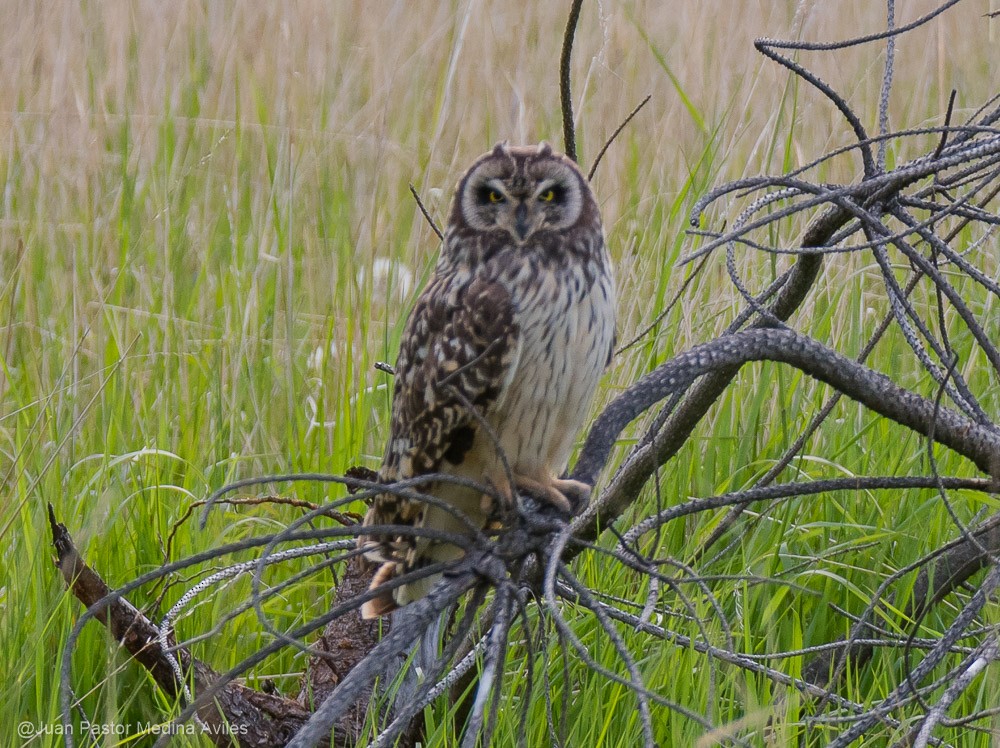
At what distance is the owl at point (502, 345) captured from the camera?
2.34 metres

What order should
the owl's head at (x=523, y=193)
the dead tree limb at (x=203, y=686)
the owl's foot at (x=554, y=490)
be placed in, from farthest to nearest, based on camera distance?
the owl's head at (x=523, y=193) → the owl's foot at (x=554, y=490) → the dead tree limb at (x=203, y=686)

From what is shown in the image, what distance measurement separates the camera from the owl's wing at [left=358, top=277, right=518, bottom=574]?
2338 mm

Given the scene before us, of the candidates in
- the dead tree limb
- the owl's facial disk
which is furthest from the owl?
the dead tree limb

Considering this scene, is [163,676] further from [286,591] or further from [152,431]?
[152,431]

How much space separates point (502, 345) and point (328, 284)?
1.40 metres

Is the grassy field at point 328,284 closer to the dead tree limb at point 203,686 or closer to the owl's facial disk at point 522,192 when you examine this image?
the dead tree limb at point 203,686

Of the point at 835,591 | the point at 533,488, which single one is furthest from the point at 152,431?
the point at 835,591

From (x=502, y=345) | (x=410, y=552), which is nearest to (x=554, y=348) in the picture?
(x=502, y=345)

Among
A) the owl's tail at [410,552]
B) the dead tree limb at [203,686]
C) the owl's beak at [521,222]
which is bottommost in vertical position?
the dead tree limb at [203,686]

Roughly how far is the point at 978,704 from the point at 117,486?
1814 millimetres

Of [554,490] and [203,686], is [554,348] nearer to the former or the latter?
[554,490]

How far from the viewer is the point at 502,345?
2336 mm

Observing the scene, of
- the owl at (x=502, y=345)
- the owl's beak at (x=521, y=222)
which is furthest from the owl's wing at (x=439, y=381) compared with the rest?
the owl's beak at (x=521, y=222)

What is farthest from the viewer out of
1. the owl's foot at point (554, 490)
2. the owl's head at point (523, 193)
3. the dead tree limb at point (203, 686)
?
the owl's head at point (523, 193)
